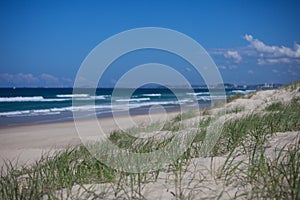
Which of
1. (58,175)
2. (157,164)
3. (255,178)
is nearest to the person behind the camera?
(255,178)

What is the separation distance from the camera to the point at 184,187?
8.02 ft

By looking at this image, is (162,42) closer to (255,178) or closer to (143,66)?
(143,66)

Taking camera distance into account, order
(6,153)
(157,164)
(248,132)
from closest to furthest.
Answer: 1. (157,164)
2. (248,132)
3. (6,153)

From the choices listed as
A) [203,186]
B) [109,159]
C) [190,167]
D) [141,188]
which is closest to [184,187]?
[203,186]

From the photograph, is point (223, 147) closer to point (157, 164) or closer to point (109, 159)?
point (157, 164)

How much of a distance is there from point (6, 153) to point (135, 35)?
5.93 m

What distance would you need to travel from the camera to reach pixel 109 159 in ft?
10.6

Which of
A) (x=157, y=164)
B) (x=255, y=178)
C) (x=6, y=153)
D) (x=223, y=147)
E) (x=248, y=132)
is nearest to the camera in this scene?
(x=255, y=178)

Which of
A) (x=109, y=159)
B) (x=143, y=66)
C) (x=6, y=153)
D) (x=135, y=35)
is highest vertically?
(x=135, y=35)

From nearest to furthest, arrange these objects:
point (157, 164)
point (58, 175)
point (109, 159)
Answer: point (58, 175)
point (157, 164)
point (109, 159)

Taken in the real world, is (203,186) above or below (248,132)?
below

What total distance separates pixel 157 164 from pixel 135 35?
1660mm

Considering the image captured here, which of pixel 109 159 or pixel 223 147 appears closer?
pixel 109 159

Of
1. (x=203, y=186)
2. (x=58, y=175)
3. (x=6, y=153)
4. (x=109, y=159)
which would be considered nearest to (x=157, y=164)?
(x=109, y=159)
